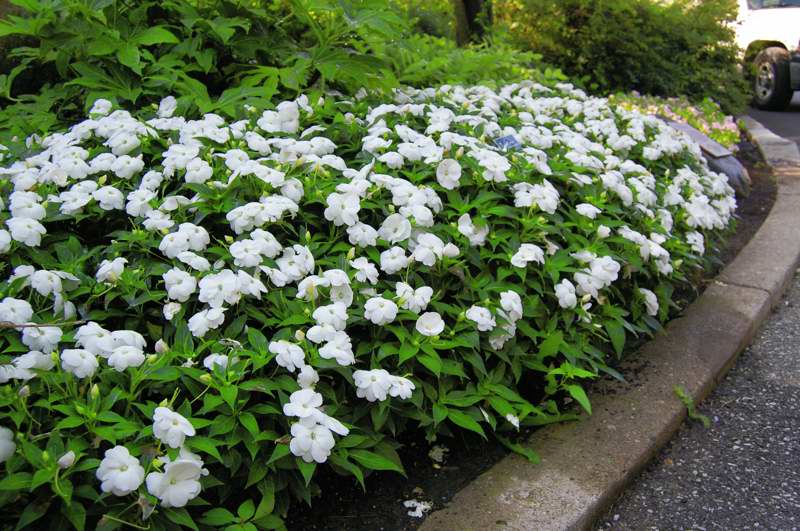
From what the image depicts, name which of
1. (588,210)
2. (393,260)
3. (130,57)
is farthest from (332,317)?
(130,57)

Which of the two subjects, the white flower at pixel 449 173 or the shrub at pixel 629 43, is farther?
the shrub at pixel 629 43

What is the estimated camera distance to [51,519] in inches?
73.4

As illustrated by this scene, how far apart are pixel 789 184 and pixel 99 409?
5904 millimetres

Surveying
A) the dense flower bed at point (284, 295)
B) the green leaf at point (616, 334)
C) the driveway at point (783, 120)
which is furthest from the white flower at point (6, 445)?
the driveway at point (783, 120)

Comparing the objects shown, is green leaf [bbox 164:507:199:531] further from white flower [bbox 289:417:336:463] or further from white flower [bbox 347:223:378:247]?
white flower [bbox 347:223:378:247]

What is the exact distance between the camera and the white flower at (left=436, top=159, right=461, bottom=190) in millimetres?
2996

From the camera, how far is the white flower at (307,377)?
2.13 m

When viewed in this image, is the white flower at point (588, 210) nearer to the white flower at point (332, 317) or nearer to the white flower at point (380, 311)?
the white flower at point (380, 311)

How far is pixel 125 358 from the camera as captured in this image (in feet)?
6.84

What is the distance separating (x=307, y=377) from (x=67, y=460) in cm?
62

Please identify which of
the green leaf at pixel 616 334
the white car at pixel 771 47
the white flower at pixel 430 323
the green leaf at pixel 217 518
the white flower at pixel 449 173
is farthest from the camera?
the white car at pixel 771 47

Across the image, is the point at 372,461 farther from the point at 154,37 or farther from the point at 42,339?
Result: the point at 154,37

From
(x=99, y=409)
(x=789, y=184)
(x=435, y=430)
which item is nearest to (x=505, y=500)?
(x=435, y=430)

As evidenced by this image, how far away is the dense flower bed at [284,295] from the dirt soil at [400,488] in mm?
80
